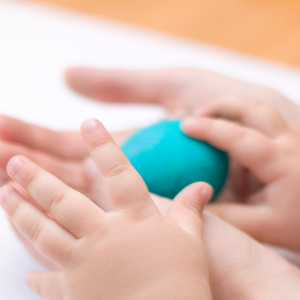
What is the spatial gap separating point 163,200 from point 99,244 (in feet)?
0.40

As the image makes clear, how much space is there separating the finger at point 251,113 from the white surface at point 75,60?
0.81 feet

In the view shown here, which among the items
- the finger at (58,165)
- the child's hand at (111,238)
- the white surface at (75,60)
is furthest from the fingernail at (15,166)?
the white surface at (75,60)

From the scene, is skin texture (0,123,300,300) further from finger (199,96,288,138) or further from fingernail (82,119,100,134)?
finger (199,96,288,138)

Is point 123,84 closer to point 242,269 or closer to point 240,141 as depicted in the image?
point 240,141

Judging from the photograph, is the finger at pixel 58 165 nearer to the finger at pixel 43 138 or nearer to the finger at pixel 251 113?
the finger at pixel 43 138

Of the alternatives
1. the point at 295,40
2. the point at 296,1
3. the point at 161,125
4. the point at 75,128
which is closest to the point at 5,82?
the point at 75,128

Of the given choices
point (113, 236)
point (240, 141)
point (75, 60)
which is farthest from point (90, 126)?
point (75, 60)

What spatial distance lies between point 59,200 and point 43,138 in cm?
24

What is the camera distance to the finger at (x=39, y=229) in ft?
1.14

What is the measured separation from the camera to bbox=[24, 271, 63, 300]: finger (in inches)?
14.4

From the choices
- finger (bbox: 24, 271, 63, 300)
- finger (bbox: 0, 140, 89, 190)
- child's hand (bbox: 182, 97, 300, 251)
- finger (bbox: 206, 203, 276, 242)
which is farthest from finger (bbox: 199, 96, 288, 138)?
finger (bbox: 24, 271, 63, 300)

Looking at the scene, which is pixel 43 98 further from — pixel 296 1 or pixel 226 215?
pixel 296 1

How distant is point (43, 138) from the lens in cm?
57

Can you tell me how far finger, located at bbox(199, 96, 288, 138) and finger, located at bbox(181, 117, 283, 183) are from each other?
3 centimetres
